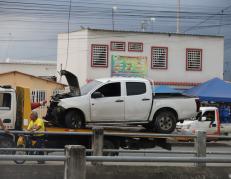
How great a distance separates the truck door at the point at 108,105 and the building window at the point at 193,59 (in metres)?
25.0

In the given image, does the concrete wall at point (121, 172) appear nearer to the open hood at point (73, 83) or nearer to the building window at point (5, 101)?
the open hood at point (73, 83)

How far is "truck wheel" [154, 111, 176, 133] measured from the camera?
15.3m

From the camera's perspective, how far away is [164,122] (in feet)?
50.5

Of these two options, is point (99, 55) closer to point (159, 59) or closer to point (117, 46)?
point (117, 46)

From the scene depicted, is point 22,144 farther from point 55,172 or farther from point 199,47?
point 199,47

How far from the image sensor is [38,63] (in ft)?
206

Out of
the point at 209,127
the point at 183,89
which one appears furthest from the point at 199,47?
the point at 209,127

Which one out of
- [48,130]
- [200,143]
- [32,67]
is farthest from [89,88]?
[32,67]

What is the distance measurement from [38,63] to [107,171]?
177ft

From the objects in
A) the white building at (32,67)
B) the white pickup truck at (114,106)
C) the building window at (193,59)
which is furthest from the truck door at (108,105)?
the white building at (32,67)

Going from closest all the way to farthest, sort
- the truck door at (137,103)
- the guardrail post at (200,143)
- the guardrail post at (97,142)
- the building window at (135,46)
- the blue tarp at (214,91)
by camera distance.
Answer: the guardrail post at (200,143) < the guardrail post at (97,142) < the truck door at (137,103) < the blue tarp at (214,91) < the building window at (135,46)

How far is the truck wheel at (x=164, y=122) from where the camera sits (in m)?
15.3

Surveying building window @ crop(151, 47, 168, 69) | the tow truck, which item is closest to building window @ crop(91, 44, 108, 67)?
building window @ crop(151, 47, 168, 69)

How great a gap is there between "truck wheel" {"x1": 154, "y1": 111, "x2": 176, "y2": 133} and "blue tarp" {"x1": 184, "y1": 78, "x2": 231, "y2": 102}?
18.9 meters
